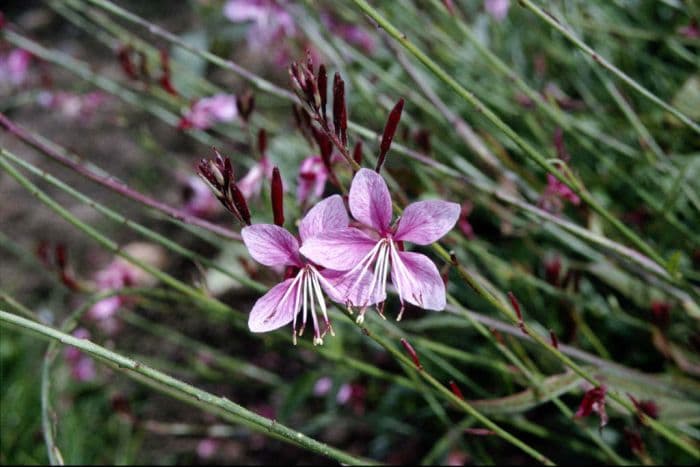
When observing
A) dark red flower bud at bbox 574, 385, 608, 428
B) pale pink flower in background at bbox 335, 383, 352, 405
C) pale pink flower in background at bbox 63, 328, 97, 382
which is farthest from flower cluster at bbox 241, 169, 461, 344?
pale pink flower in background at bbox 63, 328, 97, 382

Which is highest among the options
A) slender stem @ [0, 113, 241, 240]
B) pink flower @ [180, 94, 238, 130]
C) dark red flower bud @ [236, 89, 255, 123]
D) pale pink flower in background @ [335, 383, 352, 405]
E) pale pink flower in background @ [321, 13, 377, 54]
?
dark red flower bud @ [236, 89, 255, 123]

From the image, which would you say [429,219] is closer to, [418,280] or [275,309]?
[418,280]

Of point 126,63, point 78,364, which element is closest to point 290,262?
point 126,63

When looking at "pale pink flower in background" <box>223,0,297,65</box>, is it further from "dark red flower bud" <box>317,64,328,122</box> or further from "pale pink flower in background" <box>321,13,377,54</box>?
"dark red flower bud" <box>317,64,328,122</box>

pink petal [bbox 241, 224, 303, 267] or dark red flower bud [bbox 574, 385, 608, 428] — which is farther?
dark red flower bud [bbox 574, 385, 608, 428]

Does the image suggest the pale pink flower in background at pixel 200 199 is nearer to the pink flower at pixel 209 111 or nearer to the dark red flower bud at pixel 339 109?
the pink flower at pixel 209 111

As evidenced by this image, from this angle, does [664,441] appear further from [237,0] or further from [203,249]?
[203,249]
